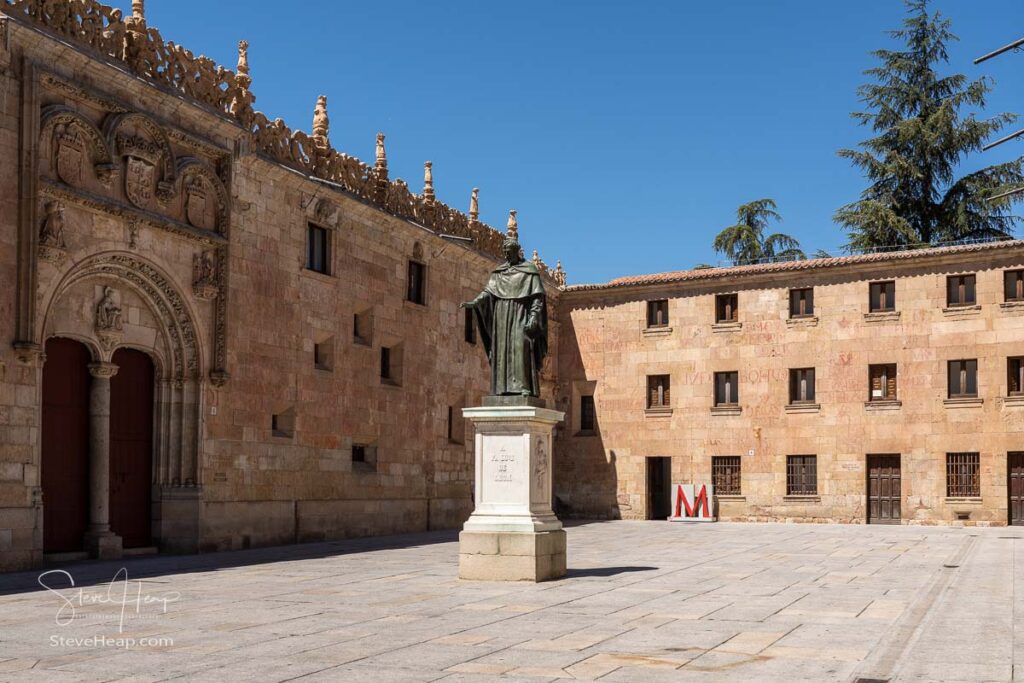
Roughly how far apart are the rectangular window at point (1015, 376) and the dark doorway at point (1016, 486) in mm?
1697

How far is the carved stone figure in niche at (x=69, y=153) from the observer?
56.1 ft

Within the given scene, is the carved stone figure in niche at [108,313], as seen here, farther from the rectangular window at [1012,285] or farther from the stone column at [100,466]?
the rectangular window at [1012,285]

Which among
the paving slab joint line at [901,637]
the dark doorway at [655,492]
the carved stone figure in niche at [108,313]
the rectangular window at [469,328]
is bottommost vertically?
the dark doorway at [655,492]

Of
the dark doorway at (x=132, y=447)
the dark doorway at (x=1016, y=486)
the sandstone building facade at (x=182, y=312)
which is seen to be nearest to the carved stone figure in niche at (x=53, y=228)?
the sandstone building facade at (x=182, y=312)

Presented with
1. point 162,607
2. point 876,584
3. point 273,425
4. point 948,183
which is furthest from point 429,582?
point 948,183

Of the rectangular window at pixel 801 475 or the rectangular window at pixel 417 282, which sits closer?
the rectangular window at pixel 417 282

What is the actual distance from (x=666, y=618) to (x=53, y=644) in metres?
5.52

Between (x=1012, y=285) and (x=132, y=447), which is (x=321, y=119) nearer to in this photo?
(x=132, y=447)

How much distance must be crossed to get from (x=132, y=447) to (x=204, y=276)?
3212 mm

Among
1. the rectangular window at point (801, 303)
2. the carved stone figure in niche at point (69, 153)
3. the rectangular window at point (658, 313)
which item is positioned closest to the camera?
the carved stone figure in niche at point (69, 153)

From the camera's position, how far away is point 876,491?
32969 mm

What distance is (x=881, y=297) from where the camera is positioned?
33.5 metres

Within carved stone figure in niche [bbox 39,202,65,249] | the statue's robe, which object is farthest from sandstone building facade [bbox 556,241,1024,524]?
carved stone figure in niche [bbox 39,202,65,249]

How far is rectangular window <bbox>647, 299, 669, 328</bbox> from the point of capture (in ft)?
119
